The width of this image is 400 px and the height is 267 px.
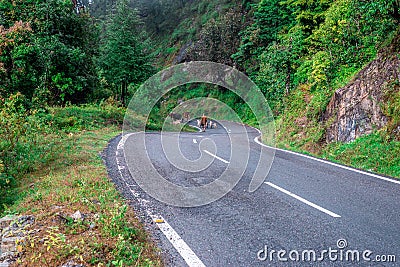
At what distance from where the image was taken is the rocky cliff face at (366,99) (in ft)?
36.4

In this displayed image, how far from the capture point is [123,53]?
30.0 meters

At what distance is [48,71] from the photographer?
1939 cm

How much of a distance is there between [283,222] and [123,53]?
90.7 feet

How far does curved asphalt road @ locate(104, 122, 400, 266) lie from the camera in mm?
3967

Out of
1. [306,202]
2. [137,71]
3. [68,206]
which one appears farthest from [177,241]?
[137,71]

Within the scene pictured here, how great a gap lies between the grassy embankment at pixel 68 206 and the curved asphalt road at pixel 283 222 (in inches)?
15.7

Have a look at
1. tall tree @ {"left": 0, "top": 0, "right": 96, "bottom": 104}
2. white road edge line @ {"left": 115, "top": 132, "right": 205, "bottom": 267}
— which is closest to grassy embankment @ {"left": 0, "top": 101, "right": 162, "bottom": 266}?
white road edge line @ {"left": 115, "top": 132, "right": 205, "bottom": 267}

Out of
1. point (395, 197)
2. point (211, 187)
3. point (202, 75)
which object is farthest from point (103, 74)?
point (395, 197)

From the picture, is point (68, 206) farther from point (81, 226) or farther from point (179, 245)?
point (179, 245)

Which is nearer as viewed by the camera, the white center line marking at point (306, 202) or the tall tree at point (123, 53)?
the white center line marking at point (306, 202)

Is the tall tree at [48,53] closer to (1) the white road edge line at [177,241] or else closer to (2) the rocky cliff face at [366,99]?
(1) the white road edge line at [177,241]

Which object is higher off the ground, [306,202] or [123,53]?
[123,53]

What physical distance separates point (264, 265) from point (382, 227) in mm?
2128

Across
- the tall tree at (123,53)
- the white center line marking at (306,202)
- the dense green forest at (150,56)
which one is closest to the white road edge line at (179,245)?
the white center line marking at (306,202)
